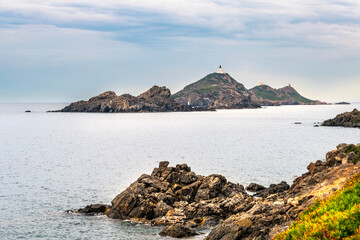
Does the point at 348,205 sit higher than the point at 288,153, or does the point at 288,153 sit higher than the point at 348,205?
the point at 348,205

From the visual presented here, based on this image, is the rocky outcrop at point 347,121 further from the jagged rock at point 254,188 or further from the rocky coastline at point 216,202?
the jagged rock at point 254,188

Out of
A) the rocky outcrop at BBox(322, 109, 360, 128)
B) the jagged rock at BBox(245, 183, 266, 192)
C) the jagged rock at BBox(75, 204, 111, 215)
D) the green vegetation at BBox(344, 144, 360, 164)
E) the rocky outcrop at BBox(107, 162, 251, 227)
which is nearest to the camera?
the rocky outcrop at BBox(107, 162, 251, 227)

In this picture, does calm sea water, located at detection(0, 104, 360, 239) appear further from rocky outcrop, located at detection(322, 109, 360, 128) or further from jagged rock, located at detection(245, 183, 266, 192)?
rocky outcrop, located at detection(322, 109, 360, 128)

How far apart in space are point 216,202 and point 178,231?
8122 mm

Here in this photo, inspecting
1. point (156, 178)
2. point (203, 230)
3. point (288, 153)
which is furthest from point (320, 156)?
point (203, 230)

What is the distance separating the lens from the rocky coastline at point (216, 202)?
999 inches

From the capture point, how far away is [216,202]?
37.9 meters

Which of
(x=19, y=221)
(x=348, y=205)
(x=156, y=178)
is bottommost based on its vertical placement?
(x=19, y=221)

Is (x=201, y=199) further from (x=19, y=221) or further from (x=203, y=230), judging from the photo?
(x=19, y=221)

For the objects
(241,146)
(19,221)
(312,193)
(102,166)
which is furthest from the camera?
(241,146)

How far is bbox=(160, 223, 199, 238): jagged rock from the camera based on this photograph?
30672 millimetres

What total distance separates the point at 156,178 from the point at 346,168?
2035cm

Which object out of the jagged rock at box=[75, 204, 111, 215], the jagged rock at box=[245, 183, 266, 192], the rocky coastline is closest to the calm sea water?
the jagged rock at box=[75, 204, 111, 215]

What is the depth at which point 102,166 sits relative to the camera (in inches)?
2867
